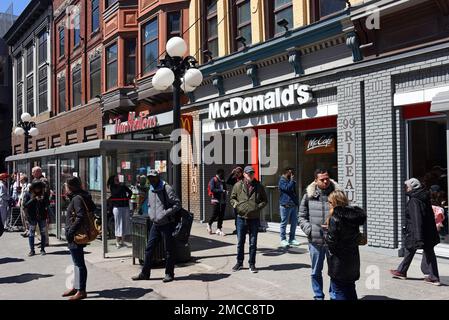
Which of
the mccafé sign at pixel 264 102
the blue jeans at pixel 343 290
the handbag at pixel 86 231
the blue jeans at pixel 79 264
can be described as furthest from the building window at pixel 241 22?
the blue jeans at pixel 343 290

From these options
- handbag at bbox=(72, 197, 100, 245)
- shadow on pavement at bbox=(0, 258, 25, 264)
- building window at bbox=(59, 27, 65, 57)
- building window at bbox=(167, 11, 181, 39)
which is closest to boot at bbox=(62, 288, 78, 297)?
handbag at bbox=(72, 197, 100, 245)

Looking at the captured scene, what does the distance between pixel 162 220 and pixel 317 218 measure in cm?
265

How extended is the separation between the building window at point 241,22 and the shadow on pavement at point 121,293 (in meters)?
8.29

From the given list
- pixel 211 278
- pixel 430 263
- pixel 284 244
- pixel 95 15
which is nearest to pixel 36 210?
pixel 211 278

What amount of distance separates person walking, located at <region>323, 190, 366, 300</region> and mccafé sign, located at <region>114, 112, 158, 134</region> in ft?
43.7

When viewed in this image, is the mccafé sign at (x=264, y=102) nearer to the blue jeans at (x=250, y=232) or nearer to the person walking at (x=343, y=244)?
the blue jeans at (x=250, y=232)

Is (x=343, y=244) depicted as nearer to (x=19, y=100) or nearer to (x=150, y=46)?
(x=150, y=46)

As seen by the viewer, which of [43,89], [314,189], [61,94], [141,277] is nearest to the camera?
[314,189]

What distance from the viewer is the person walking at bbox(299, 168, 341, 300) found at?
5828mm

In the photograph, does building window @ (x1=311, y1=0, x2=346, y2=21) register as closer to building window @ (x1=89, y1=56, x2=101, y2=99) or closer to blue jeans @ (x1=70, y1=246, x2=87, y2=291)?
blue jeans @ (x1=70, y1=246, x2=87, y2=291)

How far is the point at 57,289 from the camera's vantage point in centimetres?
716

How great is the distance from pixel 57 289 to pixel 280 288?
11.0 feet

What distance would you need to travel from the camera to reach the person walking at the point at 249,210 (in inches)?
311

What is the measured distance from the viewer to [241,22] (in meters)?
13.8
